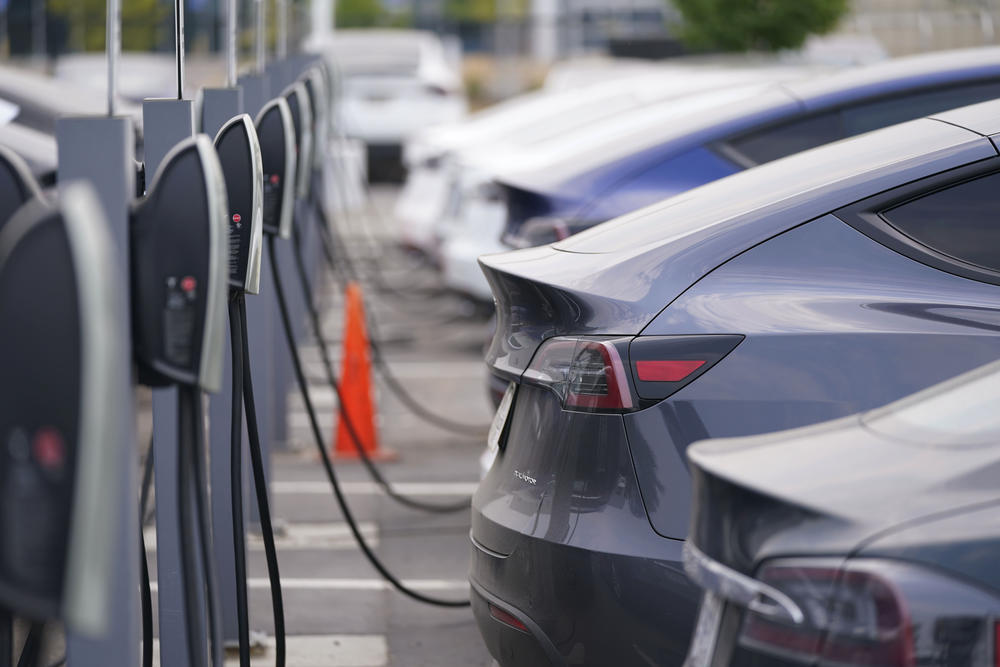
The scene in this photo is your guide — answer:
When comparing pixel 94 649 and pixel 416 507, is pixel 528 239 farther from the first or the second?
pixel 94 649

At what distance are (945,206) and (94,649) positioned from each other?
225 centimetres

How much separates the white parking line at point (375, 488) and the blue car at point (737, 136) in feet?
4.56

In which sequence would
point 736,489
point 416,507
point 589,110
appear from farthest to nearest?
point 589,110 → point 416,507 → point 736,489

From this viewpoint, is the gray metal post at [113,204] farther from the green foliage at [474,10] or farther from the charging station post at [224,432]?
the green foliage at [474,10]

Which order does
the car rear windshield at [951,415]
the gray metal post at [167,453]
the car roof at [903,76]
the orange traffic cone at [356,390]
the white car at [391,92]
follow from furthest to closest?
the white car at [391,92] → the orange traffic cone at [356,390] → the car roof at [903,76] → the gray metal post at [167,453] → the car rear windshield at [951,415]

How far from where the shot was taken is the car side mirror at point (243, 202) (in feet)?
10.9

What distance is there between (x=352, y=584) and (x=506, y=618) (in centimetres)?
205

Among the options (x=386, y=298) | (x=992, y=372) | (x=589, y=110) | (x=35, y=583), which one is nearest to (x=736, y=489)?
(x=992, y=372)

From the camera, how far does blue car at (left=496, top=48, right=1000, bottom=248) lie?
5785mm

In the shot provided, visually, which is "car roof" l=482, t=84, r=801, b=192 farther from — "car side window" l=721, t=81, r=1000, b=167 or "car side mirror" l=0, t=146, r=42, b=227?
"car side mirror" l=0, t=146, r=42, b=227

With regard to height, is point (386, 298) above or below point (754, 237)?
below

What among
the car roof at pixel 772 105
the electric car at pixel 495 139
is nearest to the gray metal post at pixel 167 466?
the car roof at pixel 772 105

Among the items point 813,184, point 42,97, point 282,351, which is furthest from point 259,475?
point 42,97

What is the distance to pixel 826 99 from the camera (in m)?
5.86
